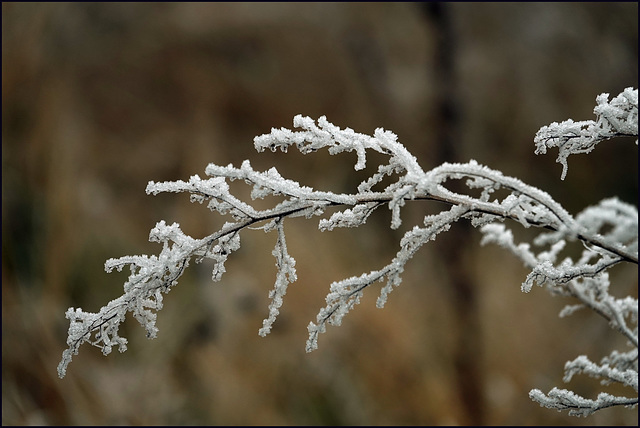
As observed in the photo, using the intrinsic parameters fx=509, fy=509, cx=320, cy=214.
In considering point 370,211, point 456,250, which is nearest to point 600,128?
point 370,211

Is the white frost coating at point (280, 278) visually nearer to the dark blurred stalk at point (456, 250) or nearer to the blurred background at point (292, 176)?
the blurred background at point (292, 176)

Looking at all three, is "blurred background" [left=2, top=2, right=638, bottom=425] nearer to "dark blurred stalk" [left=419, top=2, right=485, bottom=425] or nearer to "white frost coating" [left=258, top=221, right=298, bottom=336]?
"dark blurred stalk" [left=419, top=2, right=485, bottom=425]

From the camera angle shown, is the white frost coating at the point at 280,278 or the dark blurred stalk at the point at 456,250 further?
the dark blurred stalk at the point at 456,250

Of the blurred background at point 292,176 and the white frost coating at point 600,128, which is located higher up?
the blurred background at point 292,176

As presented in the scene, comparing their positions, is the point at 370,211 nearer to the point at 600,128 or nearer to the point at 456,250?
the point at 600,128

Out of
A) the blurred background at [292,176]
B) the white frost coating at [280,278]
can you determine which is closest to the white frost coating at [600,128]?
the white frost coating at [280,278]

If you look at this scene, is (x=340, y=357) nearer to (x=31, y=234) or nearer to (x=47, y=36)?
(x=31, y=234)

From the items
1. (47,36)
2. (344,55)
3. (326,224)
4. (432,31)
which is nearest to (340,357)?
(344,55)

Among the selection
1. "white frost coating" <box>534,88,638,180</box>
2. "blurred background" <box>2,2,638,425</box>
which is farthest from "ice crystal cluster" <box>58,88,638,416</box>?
"blurred background" <box>2,2,638,425</box>
